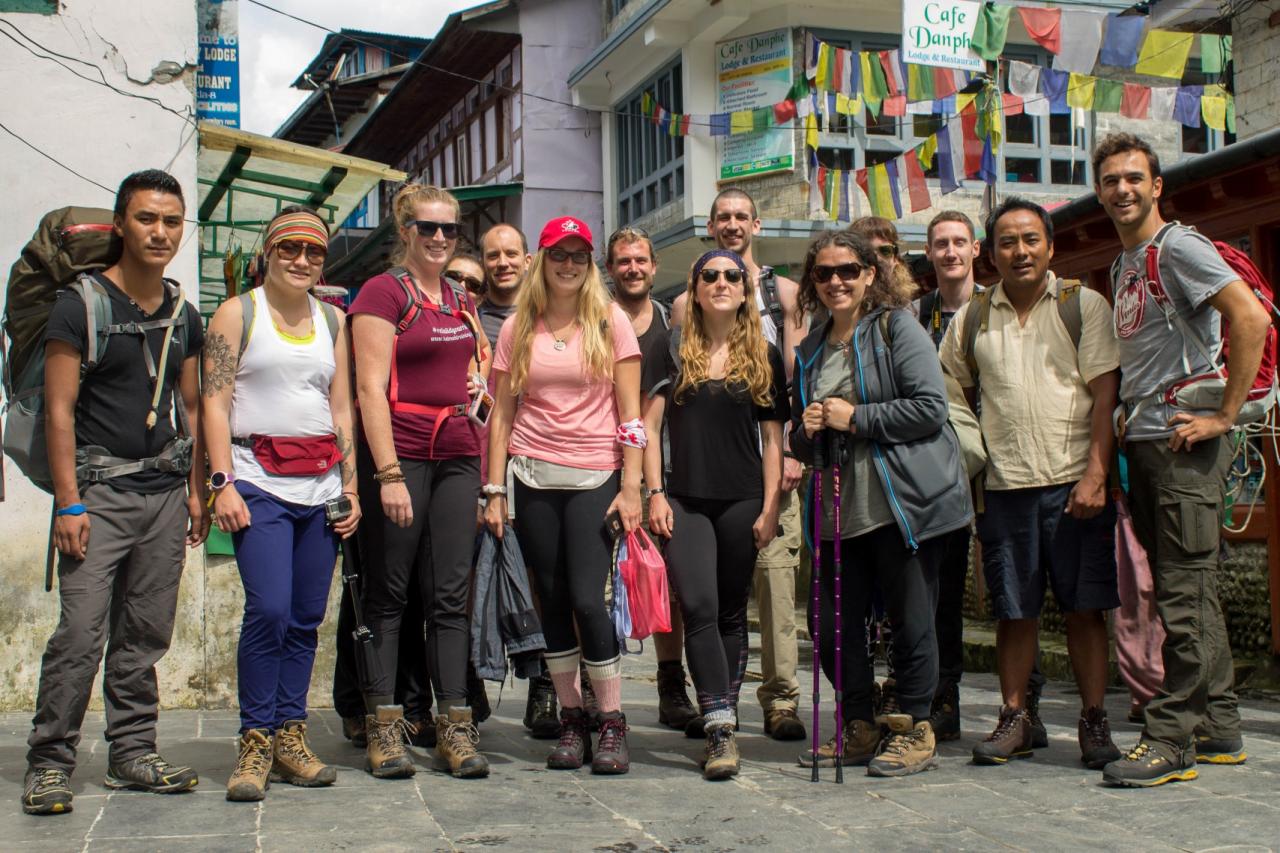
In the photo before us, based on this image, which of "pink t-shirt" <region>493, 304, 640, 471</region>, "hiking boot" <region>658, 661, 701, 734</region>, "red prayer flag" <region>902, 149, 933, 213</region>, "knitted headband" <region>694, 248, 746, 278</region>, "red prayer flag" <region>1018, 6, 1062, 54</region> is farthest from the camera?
"red prayer flag" <region>902, 149, 933, 213</region>

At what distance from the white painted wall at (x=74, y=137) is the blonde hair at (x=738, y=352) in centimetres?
295

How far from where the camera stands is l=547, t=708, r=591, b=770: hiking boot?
4914 mm

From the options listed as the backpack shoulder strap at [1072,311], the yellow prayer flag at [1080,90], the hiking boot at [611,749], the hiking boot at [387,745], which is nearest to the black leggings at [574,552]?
the hiking boot at [611,749]

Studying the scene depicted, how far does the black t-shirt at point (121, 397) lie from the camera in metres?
4.45

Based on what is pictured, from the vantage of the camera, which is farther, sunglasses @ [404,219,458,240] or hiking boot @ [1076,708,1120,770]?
sunglasses @ [404,219,458,240]

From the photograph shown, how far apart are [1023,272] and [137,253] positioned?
10.7ft

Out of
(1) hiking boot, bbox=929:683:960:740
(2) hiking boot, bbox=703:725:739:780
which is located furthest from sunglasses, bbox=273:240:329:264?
(1) hiking boot, bbox=929:683:960:740

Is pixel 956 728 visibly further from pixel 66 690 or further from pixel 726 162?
pixel 726 162

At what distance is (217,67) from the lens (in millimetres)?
12805

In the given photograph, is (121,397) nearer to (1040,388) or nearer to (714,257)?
(714,257)

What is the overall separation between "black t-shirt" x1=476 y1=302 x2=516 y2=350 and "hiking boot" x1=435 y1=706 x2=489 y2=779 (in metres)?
1.80

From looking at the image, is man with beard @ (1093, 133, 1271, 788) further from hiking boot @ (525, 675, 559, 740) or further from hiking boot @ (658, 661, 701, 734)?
hiking boot @ (525, 675, 559, 740)

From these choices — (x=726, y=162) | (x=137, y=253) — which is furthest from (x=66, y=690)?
(x=726, y=162)

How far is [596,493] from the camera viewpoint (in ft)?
16.0
